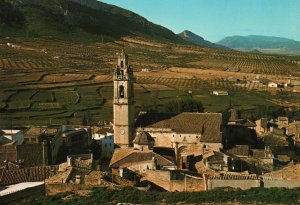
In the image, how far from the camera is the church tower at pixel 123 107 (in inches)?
1513

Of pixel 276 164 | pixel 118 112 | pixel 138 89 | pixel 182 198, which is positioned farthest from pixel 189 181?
pixel 138 89

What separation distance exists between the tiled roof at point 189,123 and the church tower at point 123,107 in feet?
3.47

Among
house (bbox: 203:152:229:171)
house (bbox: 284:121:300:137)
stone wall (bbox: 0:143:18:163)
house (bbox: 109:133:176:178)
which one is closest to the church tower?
house (bbox: 109:133:176:178)

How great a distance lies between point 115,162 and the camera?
30.9 m

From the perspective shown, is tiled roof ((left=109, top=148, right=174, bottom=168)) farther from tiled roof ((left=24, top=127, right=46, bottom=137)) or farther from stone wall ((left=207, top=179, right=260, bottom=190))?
tiled roof ((left=24, top=127, right=46, bottom=137))

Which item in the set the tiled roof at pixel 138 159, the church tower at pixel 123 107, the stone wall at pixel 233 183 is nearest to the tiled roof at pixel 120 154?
the tiled roof at pixel 138 159

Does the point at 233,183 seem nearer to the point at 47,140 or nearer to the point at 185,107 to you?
the point at 47,140

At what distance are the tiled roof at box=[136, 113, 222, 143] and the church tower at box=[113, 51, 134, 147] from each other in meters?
1.06

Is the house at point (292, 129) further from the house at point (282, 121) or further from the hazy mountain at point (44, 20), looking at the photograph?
the hazy mountain at point (44, 20)

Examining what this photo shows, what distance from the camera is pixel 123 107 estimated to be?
38.7 m

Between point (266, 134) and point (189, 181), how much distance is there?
76.1 ft

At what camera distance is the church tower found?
126 feet

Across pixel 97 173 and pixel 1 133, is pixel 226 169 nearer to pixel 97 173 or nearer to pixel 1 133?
pixel 97 173

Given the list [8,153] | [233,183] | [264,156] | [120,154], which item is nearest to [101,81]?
[120,154]
